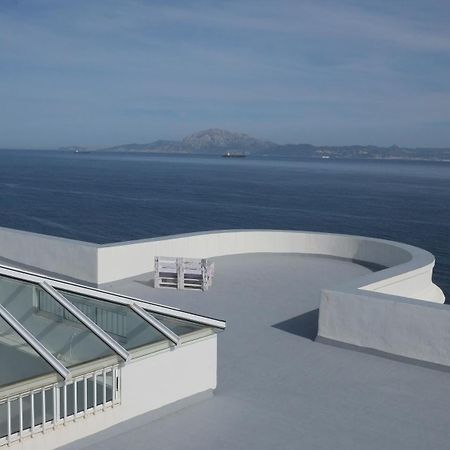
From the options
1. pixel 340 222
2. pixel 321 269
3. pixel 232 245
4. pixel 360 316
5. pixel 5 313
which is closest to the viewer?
pixel 5 313

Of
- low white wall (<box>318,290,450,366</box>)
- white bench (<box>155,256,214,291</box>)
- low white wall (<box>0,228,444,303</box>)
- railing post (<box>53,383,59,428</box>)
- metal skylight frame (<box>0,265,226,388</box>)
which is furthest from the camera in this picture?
white bench (<box>155,256,214,291</box>)

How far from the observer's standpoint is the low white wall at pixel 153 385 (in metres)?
6.14

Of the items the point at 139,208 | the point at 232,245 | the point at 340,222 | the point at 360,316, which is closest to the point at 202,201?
the point at 139,208

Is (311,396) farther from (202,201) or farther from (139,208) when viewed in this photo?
(202,201)

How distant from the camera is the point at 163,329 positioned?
23.1 ft

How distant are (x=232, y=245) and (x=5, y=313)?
452 inches

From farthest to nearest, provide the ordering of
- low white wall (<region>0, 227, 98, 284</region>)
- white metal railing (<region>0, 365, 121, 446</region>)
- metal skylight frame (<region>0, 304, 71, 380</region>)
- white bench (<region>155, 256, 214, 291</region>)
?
1. low white wall (<region>0, 227, 98, 284</region>)
2. white bench (<region>155, 256, 214, 291</region>)
3. metal skylight frame (<region>0, 304, 71, 380</region>)
4. white metal railing (<region>0, 365, 121, 446</region>)

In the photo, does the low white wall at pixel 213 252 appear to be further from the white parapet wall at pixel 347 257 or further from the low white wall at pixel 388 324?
the low white wall at pixel 388 324

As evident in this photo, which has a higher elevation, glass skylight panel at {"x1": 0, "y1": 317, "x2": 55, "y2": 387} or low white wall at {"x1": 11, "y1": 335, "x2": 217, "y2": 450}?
glass skylight panel at {"x1": 0, "y1": 317, "x2": 55, "y2": 387}

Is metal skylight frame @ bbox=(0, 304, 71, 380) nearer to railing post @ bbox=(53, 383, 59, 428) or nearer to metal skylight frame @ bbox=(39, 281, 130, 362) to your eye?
railing post @ bbox=(53, 383, 59, 428)

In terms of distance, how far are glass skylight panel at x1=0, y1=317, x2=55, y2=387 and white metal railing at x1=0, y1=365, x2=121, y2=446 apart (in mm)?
222

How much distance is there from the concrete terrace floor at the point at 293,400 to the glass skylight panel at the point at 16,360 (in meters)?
0.91

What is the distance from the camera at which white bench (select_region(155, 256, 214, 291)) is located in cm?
1327

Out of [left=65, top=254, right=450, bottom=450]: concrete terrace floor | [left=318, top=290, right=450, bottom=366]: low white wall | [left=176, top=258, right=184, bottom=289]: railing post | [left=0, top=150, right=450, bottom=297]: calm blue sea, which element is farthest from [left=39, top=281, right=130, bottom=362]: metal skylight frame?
[left=0, top=150, right=450, bottom=297]: calm blue sea
